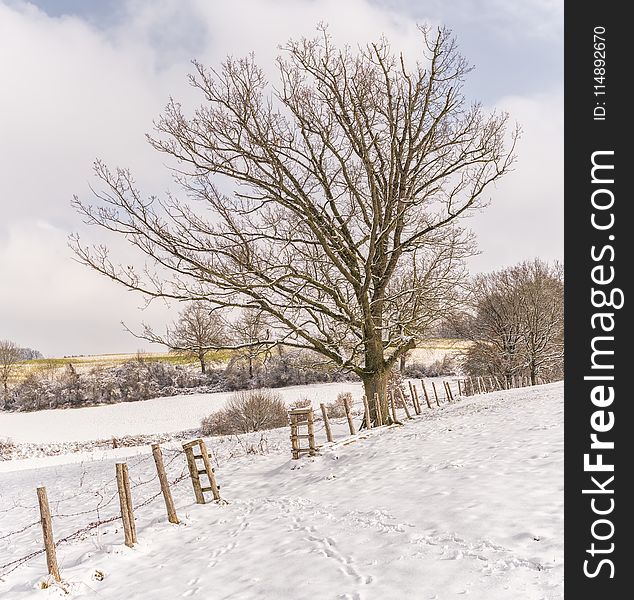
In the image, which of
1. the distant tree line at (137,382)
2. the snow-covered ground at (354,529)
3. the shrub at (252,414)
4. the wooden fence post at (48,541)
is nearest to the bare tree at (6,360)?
the distant tree line at (137,382)

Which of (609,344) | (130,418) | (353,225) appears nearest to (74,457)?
(130,418)

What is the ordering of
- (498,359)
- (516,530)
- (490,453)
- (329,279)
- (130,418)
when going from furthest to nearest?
(130,418)
(498,359)
(329,279)
(490,453)
(516,530)

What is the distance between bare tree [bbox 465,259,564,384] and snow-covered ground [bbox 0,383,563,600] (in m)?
19.1

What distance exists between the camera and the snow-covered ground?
5.12 meters

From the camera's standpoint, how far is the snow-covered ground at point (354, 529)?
512 cm

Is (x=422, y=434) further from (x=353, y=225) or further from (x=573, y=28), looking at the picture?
(x=573, y=28)

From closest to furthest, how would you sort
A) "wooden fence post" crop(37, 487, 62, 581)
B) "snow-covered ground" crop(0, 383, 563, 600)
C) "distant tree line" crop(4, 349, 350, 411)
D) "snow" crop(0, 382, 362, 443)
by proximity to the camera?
"snow-covered ground" crop(0, 383, 563, 600), "wooden fence post" crop(37, 487, 62, 581), "snow" crop(0, 382, 362, 443), "distant tree line" crop(4, 349, 350, 411)

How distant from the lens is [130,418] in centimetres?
3978

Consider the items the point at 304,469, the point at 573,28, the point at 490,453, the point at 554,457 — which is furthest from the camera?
the point at 304,469

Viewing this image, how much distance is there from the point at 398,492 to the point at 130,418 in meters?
35.9

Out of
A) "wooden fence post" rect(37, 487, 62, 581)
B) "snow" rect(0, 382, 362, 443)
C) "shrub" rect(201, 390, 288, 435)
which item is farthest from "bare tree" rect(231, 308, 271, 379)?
"snow" rect(0, 382, 362, 443)

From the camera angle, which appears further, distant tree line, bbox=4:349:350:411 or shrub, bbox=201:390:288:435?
distant tree line, bbox=4:349:350:411

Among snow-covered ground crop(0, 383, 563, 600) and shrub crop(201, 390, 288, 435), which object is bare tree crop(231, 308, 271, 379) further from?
shrub crop(201, 390, 288, 435)

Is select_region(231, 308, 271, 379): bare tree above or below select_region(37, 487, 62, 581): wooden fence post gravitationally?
above
